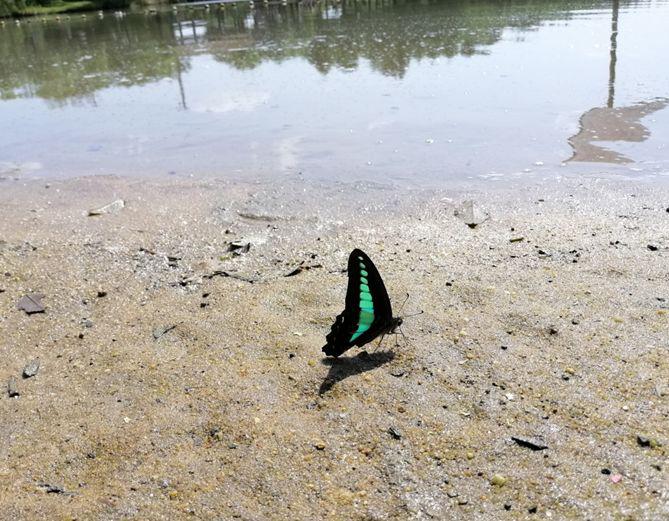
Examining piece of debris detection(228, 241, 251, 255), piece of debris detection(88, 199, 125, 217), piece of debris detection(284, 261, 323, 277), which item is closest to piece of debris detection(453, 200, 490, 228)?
piece of debris detection(284, 261, 323, 277)

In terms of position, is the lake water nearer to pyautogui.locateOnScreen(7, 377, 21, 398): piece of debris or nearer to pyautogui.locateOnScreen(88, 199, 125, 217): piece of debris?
pyautogui.locateOnScreen(88, 199, 125, 217): piece of debris

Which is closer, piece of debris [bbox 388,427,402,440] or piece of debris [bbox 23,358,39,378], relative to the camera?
piece of debris [bbox 388,427,402,440]

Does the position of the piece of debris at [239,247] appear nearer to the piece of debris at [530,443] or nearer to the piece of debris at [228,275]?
the piece of debris at [228,275]

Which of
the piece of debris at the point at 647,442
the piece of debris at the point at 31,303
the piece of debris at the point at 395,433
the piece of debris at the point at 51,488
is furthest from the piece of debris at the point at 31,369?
the piece of debris at the point at 647,442

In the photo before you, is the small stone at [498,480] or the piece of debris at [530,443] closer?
the small stone at [498,480]

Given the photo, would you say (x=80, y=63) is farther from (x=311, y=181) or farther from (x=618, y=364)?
(x=618, y=364)

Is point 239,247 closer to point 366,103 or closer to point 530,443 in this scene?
point 530,443
